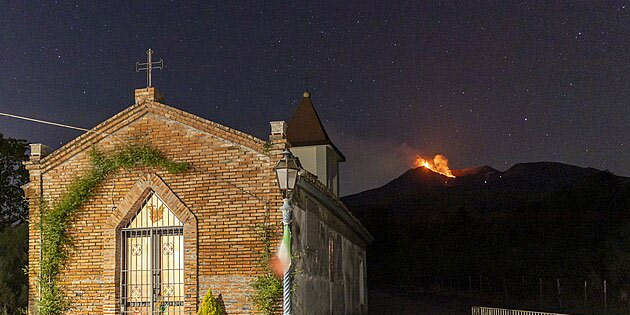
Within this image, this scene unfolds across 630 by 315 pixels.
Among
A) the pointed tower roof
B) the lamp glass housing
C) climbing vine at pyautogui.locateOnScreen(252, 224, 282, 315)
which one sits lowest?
climbing vine at pyautogui.locateOnScreen(252, 224, 282, 315)

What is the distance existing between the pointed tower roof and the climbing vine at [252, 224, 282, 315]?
45.5 feet

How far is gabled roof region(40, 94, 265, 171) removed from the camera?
52.2 feet

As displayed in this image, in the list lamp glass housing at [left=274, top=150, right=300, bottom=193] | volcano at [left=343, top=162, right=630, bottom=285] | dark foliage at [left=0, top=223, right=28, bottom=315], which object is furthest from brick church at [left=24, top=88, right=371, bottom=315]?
volcano at [left=343, top=162, right=630, bottom=285]

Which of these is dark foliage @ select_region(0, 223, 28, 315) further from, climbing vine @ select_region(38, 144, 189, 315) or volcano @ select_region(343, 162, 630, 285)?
volcano @ select_region(343, 162, 630, 285)

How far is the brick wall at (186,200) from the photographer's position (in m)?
15.2

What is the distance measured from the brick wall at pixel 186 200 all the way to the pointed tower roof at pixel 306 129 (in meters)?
12.9

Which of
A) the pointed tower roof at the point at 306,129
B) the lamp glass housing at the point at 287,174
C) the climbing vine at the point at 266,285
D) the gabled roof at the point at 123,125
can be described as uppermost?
the pointed tower roof at the point at 306,129

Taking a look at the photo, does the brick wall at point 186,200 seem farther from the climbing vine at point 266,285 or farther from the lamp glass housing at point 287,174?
the lamp glass housing at point 287,174

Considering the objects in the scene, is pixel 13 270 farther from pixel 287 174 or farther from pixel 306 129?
pixel 306 129

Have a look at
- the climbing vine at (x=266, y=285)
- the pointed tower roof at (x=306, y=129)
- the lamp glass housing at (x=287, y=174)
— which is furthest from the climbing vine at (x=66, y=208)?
the pointed tower roof at (x=306, y=129)

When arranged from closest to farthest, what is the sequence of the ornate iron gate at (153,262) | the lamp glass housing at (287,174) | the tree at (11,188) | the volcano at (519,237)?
1. the lamp glass housing at (287,174)
2. the ornate iron gate at (153,262)
3. the tree at (11,188)
4. the volcano at (519,237)

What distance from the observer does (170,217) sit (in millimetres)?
15961

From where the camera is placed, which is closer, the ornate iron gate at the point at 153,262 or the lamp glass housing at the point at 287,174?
the lamp glass housing at the point at 287,174

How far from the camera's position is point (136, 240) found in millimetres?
16062
